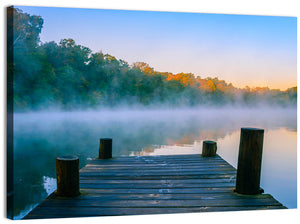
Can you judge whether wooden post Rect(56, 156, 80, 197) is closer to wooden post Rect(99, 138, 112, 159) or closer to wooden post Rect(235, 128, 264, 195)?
wooden post Rect(235, 128, 264, 195)

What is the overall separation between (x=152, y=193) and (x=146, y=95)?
13.0 ft

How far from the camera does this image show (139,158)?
13.6 ft

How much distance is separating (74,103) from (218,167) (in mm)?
4228

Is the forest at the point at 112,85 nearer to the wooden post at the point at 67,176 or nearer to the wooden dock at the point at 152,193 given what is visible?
the wooden dock at the point at 152,193

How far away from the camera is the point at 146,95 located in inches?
247

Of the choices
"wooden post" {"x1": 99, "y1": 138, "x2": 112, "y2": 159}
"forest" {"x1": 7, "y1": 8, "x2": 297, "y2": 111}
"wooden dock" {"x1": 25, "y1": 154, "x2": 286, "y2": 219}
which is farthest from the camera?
"forest" {"x1": 7, "y1": 8, "x2": 297, "y2": 111}

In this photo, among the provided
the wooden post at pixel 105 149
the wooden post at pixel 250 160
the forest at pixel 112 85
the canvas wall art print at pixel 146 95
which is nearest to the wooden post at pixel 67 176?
the canvas wall art print at pixel 146 95

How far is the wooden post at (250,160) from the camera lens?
2387 mm

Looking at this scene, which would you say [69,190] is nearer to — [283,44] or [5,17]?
[5,17]

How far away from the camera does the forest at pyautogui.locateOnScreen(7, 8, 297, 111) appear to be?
4.93 metres

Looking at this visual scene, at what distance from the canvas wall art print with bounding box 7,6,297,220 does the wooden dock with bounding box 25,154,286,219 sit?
1 cm

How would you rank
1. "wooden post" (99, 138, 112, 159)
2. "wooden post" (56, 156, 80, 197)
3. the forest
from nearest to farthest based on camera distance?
"wooden post" (56, 156, 80, 197) < "wooden post" (99, 138, 112, 159) < the forest

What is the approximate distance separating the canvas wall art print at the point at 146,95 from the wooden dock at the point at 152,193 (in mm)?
10

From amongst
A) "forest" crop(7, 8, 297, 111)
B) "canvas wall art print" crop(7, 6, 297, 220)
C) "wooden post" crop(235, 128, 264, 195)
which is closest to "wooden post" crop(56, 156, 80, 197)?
"canvas wall art print" crop(7, 6, 297, 220)
